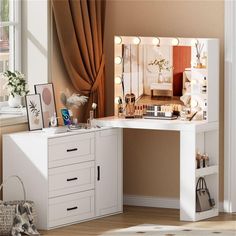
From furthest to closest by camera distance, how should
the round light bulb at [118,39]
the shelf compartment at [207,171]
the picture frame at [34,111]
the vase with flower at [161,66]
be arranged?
the round light bulb at [118,39], the vase with flower at [161,66], the shelf compartment at [207,171], the picture frame at [34,111]

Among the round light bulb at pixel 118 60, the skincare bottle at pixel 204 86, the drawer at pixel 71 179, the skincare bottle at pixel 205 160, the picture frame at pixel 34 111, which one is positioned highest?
the round light bulb at pixel 118 60

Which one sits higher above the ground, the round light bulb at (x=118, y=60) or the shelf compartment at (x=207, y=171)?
the round light bulb at (x=118, y=60)

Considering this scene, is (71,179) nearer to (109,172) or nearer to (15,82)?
(109,172)

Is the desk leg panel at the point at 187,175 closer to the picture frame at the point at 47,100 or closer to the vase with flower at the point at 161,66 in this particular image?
the vase with flower at the point at 161,66

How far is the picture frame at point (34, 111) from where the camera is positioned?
691 centimetres

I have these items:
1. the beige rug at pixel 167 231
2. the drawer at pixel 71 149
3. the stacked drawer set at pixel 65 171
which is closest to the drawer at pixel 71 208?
the stacked drawer set at pixel 65 171

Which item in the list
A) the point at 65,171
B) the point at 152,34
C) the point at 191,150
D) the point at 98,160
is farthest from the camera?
the point at 152,34

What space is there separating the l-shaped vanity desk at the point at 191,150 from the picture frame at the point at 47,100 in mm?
397

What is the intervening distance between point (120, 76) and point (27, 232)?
5.75ft

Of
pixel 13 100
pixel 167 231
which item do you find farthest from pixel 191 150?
pixel 13 100

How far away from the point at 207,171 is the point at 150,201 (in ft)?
2.47

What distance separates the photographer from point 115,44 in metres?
7.51

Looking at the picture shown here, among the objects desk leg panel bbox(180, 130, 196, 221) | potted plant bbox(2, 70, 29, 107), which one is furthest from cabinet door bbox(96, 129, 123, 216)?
potted plant bbox(2, 70, 29, 107)

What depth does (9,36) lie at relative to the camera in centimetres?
720
